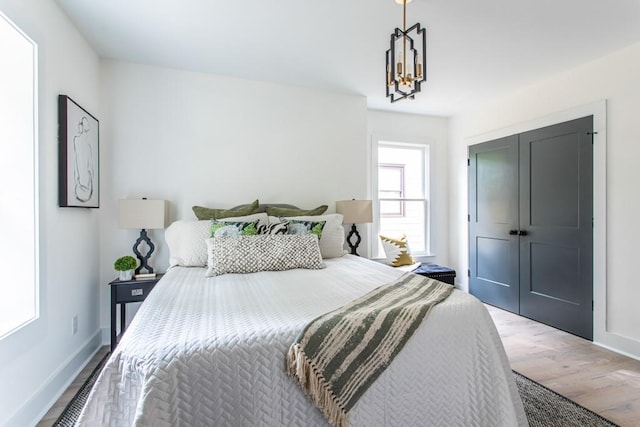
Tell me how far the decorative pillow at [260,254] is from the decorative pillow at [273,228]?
189 mm

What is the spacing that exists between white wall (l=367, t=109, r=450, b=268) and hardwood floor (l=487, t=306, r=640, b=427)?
154 cm

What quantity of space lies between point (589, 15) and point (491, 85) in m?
1.26

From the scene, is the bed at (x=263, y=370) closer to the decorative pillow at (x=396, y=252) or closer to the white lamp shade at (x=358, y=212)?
the white lamp shade at (x=358, y=212)

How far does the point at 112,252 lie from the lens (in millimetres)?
2934

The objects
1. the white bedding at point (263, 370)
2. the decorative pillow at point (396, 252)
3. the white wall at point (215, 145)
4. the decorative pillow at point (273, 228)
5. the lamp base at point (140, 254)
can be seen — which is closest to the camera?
the white bedding at point (263, 370)

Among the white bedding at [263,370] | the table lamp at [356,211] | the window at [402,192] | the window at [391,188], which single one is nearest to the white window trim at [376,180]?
the window at [402,192]

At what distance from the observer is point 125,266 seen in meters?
2.64

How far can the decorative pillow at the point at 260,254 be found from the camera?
2230 mm

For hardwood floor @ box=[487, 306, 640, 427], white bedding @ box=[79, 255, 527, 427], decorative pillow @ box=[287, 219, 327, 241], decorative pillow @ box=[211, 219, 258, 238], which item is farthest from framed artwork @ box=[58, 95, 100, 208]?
hardwood floor @ box=[487, 306, 640, 427]

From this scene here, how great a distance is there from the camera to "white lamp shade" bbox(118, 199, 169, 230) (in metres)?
2.71

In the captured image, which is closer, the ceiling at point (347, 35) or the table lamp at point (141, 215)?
the ceiling at point (347, 35)

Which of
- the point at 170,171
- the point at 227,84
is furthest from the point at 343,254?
the point at 227,84

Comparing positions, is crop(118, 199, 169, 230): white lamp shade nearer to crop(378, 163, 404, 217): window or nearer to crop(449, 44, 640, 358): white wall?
crop(378, 163, 404, 217): window

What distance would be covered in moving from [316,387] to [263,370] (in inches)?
7.6
